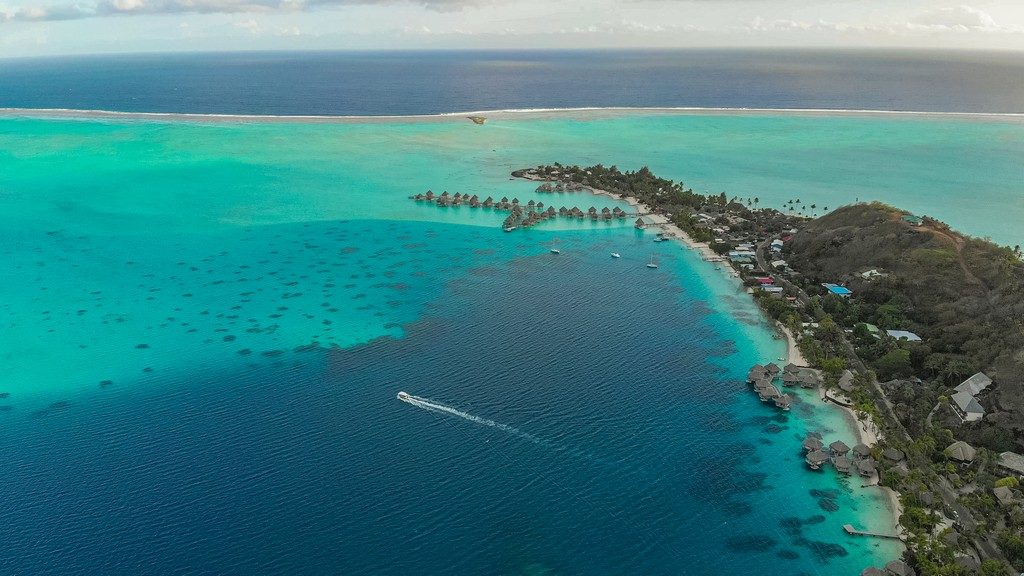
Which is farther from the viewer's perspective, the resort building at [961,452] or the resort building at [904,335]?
the resort building at [904,335]

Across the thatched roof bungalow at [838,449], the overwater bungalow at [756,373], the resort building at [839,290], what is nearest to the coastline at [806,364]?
the thatched roof bungalow at [838,449]

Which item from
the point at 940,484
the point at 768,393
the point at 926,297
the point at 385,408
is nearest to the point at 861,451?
the point at 940,484

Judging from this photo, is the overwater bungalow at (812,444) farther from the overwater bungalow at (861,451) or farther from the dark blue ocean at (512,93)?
the dark blue ocean at (512,93)

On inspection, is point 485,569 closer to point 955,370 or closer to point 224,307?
point 955,370

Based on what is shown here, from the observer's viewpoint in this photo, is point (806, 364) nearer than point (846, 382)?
No

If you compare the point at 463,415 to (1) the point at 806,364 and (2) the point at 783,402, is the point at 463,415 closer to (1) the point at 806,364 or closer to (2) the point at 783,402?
(2) the point at 783,402

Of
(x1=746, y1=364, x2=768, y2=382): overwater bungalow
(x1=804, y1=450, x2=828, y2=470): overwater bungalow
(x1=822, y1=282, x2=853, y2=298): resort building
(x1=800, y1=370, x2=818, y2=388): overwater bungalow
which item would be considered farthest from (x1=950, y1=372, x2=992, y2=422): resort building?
(x1=822, y1=282, x2=853, y2=298): resort building
